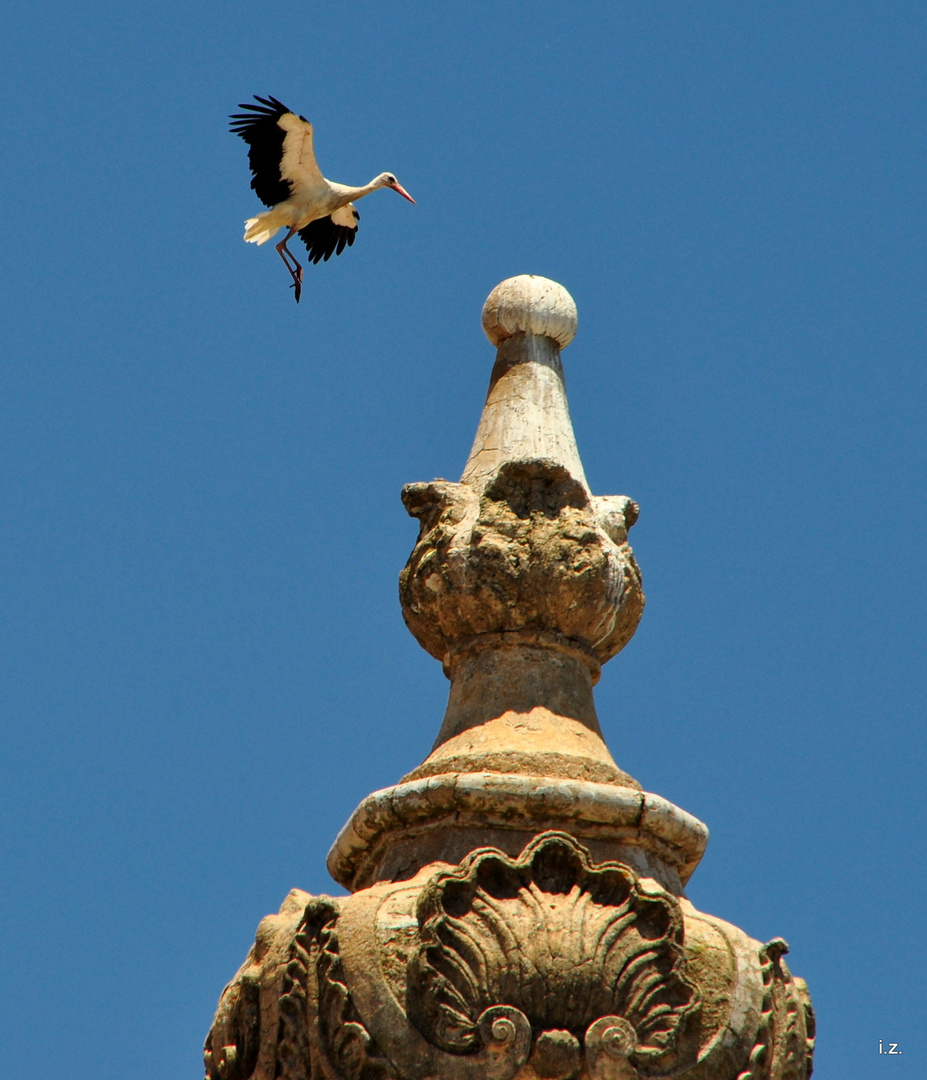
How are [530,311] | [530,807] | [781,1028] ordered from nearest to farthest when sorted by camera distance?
[781,1028], [530,807], [530,311]

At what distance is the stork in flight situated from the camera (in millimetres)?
14695

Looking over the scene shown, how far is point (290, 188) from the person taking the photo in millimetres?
14836

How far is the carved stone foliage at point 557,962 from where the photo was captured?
26.3 ft

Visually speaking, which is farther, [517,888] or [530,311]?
[530,311]

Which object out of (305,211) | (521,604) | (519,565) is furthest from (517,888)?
(305,211)

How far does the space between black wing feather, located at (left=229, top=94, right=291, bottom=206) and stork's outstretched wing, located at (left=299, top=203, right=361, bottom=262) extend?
0.32 m

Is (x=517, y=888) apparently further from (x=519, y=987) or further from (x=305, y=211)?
(x=305, y=211)

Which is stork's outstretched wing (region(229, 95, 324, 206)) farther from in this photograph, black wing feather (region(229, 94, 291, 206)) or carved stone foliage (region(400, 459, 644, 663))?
carved stone foliage (region(400, 459, 644, 663))

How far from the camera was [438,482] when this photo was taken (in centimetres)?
1006

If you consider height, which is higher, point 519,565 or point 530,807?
point 519,565

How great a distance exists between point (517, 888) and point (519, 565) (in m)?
1.80

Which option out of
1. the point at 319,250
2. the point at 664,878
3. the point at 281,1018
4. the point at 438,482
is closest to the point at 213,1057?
the point at 281,1018

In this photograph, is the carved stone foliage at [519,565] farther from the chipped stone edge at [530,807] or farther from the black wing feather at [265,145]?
the black wing feather at [265,145]

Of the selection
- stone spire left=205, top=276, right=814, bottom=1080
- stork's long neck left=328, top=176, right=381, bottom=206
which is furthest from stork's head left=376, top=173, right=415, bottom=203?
stone spire left=205, top=276, right=814, bottom=1080
